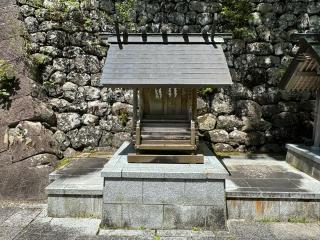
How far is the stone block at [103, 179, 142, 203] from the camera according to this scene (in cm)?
459

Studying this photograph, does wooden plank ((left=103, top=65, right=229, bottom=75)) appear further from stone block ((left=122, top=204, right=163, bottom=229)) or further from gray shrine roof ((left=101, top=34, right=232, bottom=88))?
stone block ((left=122, top=204, right=163, bottom=229))

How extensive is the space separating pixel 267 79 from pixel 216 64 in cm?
317

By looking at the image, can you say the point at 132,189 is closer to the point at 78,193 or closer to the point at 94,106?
the point at 78,193

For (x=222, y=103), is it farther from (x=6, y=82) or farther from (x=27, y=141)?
(x=6, y=82)

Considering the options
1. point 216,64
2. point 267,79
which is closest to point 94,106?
point 216,64

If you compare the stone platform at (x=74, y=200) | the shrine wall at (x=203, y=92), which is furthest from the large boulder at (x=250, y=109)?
the stone platform at (x=74, y=200)

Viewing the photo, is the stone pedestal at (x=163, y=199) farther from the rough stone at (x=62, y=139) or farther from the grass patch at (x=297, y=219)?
the rough stone at (x=62, y=139)

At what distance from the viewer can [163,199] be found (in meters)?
4.58

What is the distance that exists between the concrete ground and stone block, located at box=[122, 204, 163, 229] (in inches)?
4.8

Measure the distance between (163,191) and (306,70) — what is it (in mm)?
3827

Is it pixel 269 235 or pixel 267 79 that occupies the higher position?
pixel 267 79

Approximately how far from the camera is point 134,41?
17.6 ft

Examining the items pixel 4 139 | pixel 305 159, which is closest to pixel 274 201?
pixel 305 159

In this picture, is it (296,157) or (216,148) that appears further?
(216,148)
